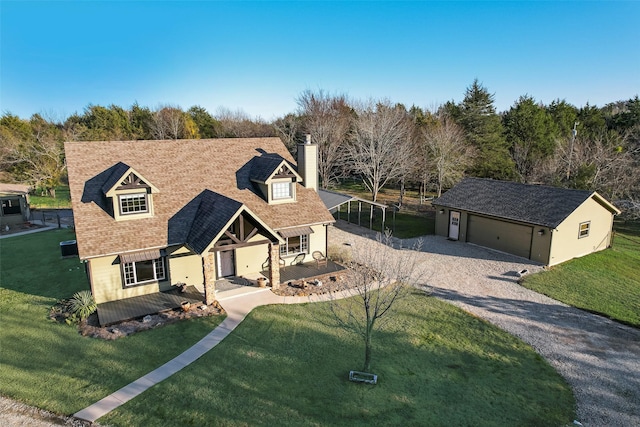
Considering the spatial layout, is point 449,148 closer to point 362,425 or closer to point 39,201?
point 362,425

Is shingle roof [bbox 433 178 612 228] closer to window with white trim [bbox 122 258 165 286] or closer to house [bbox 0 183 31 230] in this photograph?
window with white trim [bbox 122 258 165 286]

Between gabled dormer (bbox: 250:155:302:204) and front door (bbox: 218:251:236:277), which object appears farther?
gabled dormer (bbox: 250:155:302:204)

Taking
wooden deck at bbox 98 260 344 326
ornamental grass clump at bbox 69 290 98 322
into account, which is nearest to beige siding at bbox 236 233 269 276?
wooden deck at bbox 98 260 344 326

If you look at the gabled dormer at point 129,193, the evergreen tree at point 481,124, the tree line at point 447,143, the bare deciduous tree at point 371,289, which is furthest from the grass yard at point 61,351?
the evergreen tree at point 481,124

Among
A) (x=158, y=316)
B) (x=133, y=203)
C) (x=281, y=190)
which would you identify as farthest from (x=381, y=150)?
(x=158, y=316)

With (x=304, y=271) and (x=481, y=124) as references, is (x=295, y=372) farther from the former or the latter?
(x=481, y=124)

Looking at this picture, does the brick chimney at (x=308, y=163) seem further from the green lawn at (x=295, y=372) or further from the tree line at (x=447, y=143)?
the tree line at (x=447, y=143)

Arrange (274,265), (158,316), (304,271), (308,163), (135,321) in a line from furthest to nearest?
(308,163)
(304,271)
(274,265)
(158,316)
(135,321)
